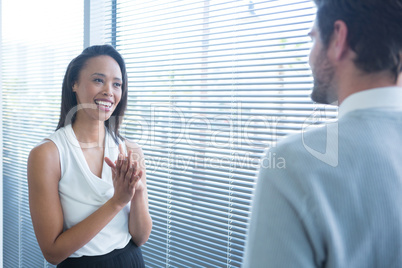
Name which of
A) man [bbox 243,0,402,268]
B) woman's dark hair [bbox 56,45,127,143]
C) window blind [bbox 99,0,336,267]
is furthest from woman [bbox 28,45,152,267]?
man [bbox 243,0,402,268]

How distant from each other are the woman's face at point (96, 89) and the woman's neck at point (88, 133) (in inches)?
1.3

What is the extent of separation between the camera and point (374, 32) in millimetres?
631

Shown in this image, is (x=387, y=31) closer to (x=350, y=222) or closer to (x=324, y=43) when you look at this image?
(x=324, y=43)

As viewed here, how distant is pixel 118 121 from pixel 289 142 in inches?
48.8

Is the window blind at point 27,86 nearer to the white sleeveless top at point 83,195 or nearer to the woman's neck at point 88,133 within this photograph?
the woman's neck at point 88,133

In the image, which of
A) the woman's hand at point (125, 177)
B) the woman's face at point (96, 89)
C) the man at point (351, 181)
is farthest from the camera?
the woman's face at point (96, 89)

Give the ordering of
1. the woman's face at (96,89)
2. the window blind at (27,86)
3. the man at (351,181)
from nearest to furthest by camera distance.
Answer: the man at (351,181)
the woman's face at (96,89)
the window blind at (27,86)

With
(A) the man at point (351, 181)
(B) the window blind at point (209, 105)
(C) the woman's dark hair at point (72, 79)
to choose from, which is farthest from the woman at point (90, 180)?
(A) the man at point (351, 181)

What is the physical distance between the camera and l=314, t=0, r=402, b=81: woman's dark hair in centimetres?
62

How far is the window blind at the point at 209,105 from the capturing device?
129 centimetres

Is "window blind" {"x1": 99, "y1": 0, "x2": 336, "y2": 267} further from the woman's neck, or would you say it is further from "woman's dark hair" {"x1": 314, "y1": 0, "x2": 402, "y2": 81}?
"woman's dark hair" {"x1": 314, "y1": 0, "x2": 402, "y2": 81}

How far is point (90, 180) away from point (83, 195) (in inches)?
2.7

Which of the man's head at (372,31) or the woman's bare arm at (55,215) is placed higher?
the man's head at (372,31)

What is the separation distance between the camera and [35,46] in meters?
2.55
